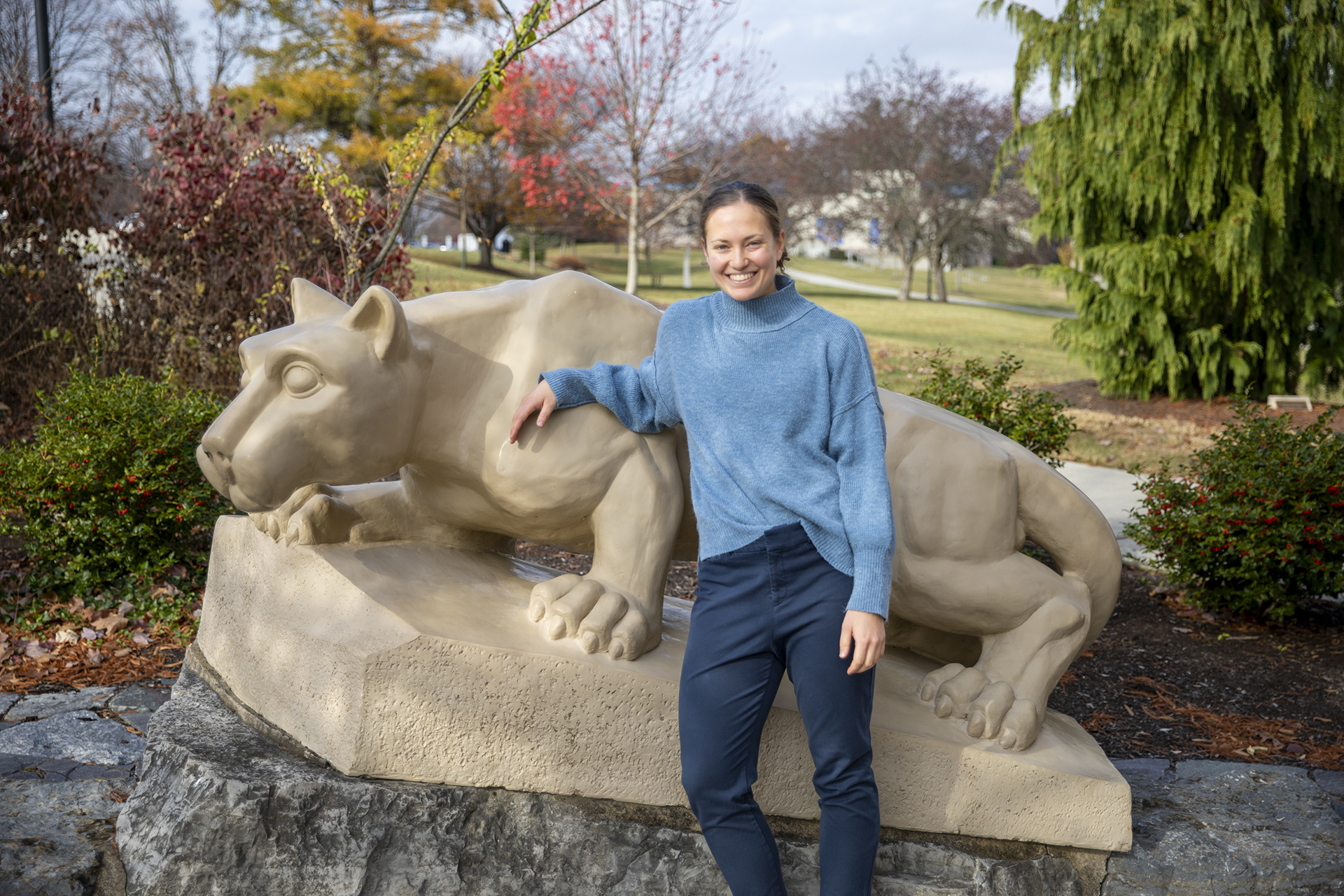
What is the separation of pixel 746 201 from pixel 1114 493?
7.09m

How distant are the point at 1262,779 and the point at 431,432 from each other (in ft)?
9.37

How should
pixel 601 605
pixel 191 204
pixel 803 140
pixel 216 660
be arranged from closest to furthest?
pixel 601 605 → pixel 216 660 → pixel 191 204 → pixel 803 140

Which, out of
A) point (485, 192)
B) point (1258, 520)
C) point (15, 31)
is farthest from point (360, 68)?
point (1258, 520)

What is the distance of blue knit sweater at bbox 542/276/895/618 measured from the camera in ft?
Result: 7.24

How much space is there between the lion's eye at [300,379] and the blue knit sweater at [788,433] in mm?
877

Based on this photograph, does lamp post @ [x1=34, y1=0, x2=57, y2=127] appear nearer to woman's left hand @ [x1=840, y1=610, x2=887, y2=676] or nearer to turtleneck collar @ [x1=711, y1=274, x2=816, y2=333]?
turtleneck collar @ [x1=711, y1=274, x2=816, y2=333]

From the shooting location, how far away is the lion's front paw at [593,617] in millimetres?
2555

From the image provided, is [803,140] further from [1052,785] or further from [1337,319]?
[1052,785]

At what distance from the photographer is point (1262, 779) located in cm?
328

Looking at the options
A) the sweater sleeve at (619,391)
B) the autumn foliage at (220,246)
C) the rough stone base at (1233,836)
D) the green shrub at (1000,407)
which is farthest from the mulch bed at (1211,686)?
the autumn foliage at (220,246)

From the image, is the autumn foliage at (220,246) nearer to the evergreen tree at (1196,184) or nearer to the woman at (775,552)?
the woman at (775,552)

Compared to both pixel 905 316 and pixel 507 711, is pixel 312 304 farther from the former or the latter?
pixel 905 316

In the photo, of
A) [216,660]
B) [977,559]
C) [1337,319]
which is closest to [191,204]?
[216,660]

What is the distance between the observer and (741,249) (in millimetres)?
2238
